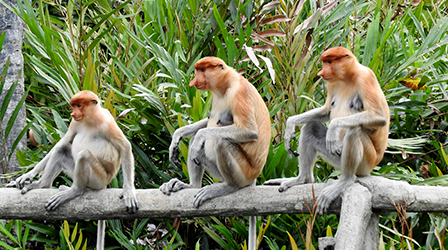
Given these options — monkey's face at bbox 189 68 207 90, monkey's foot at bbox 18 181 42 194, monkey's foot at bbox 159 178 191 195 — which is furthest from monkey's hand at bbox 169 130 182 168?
monkey's foot at bbox 18 181 42 194

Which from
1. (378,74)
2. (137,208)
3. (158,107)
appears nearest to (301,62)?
(378,74)

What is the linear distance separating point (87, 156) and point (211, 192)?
2.32 ft

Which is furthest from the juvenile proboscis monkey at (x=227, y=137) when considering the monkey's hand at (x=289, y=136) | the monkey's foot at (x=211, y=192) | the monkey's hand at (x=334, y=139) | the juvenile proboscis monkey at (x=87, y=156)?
the monkey's hand at (x=334, y=139)

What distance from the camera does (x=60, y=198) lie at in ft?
8.95

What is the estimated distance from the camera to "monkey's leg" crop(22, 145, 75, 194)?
2879 mm

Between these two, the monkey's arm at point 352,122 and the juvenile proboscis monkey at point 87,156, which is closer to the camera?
the monkey's arm at point 352,122

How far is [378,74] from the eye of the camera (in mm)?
3863

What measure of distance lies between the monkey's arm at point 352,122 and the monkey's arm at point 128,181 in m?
1.07

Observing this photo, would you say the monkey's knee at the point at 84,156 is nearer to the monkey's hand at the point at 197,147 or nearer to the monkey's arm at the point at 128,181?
the monkey's arm at the point at 128,181

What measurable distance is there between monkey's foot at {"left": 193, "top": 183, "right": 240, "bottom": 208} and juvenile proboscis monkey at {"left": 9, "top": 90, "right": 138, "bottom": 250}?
1.11ft

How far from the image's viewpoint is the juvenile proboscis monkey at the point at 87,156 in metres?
2.74

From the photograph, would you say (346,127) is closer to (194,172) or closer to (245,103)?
(245,103)

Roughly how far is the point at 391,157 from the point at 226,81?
184 centimetres

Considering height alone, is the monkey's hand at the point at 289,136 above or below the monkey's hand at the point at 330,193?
above
